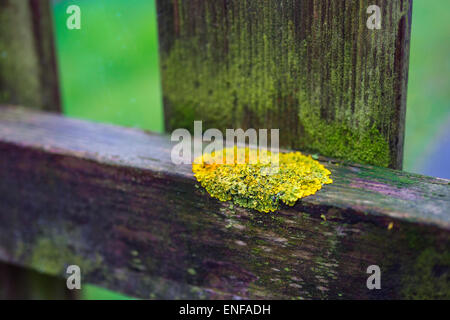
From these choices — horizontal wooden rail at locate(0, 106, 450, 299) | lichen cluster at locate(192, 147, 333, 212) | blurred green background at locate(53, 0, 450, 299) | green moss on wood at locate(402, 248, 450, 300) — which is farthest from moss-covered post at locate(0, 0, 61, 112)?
green moss on wood at locate(402, 248, 450, 300)

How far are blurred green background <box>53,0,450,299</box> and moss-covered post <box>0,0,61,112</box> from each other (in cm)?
37

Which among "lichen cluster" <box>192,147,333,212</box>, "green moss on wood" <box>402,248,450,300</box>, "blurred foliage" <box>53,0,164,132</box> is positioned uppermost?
"blurred foliage" <box>53,0,164,132</box>

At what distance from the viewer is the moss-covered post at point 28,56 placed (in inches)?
73.0

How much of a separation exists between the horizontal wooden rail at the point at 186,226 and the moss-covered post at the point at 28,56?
0.79 feet

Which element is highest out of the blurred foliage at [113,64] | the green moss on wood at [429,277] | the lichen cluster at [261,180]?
the blurred foliage at [113,64]

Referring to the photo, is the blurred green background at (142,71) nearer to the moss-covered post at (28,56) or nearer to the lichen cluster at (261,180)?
the moss-covered post at (28,56)

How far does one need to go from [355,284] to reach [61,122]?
121 cm

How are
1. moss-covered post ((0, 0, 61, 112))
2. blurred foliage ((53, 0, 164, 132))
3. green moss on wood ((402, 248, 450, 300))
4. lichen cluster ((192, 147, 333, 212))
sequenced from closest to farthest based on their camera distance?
green moss on wood ((402, 248, 450, 300))
lichen cluster ((192, 147, 333, 212))
moss-covered post ((0, 0, 61, 112))
blurred foliage ((53, 0, 164, 132))

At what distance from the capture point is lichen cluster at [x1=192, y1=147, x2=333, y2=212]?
1.12 metres

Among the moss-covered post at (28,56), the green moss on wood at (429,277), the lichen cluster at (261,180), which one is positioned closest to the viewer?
the green moss on wood at (429,277)

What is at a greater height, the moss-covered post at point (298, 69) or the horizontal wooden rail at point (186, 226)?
the moss-covered post at point (298, 69)

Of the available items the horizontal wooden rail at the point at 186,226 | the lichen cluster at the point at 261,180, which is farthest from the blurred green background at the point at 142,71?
the lichen cluster at the point at 261,180

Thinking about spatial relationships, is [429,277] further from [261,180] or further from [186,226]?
[186,226]

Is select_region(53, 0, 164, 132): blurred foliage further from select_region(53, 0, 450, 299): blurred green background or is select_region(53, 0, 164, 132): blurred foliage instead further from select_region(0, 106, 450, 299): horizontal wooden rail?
select_region(0, 106, 450, 299): horizontal wooden rail
